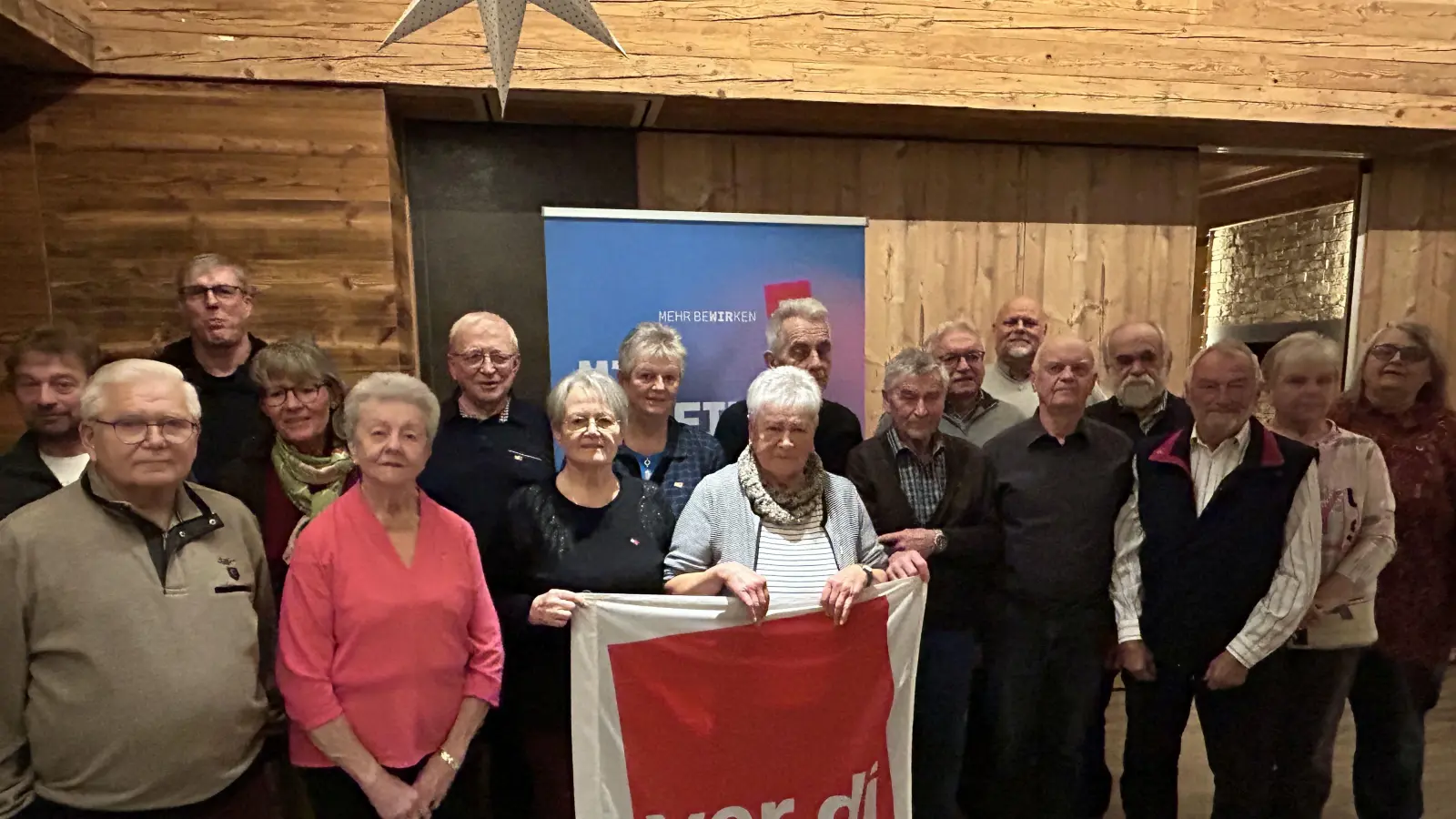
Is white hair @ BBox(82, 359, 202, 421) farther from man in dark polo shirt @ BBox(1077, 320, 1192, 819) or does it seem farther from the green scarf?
man in dark polo shirt @ BBox(1077, 320, 1192, 819)

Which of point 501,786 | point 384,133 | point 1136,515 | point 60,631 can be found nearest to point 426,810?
point 501,786

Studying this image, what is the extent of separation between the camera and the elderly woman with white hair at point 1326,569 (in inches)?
87.7

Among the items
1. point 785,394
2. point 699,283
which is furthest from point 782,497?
point 699,283

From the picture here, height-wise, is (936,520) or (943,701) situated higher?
(936,520)

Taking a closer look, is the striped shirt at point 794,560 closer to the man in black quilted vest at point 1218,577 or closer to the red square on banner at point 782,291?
the man in black quilted vest at point 1218,577

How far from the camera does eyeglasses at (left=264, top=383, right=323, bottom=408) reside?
1928mm

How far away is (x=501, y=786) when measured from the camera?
2.04 metres

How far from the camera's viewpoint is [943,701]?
2178mm

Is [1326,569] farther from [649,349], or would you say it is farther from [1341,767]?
[649,349]

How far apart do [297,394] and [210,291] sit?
65 centimetres

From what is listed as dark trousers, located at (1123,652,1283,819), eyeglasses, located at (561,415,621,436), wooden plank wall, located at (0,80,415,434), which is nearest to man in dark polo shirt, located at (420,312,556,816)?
eyeglasses, located at (561,415,621,436)

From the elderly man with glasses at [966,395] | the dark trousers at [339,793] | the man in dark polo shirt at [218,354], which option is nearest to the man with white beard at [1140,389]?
the elderly man with glasses at [966,395]

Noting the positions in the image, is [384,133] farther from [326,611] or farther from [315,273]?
[326,611]

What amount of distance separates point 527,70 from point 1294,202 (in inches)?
205
